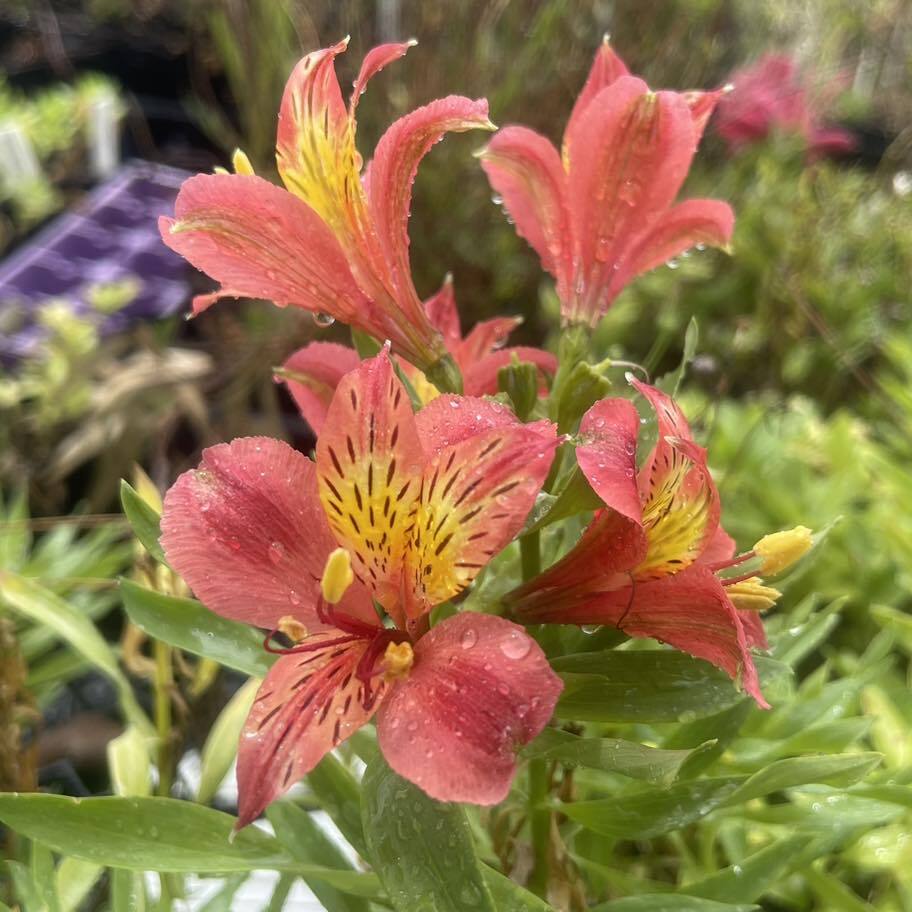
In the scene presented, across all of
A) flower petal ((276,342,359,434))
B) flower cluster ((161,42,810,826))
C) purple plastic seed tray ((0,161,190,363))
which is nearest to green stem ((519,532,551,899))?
flower cluster ((161,42,810,826))

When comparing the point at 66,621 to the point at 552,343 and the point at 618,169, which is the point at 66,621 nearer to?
the point at 618,169

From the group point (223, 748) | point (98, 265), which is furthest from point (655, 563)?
point (98, 265)

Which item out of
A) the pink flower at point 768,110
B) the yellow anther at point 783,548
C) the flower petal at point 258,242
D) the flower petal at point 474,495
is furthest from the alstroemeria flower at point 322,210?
the pink flower at point 768,110

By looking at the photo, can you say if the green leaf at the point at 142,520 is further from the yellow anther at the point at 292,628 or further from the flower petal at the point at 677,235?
the flower petal at the point at 677,235

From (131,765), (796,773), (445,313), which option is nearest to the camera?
(796,773)

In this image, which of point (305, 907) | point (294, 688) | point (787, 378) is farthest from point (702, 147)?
point (294, 688)

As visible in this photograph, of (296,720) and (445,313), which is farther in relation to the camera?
(445,313)

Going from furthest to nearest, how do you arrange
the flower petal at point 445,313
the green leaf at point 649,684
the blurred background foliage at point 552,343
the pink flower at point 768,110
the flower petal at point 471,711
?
the pink flower at point 768,110, the blurred background foliage at point 552,343, the flower petal at point 445,313, the green leaf at point 649,684, the flower petal at point 471,711
